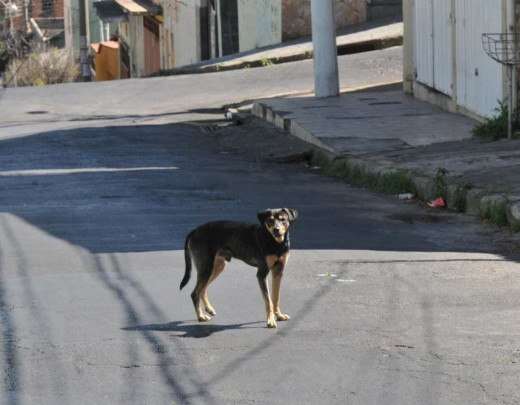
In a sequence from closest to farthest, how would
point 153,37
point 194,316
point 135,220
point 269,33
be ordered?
point 194,316 → point 135,220 → point 269,33 → point 153,37

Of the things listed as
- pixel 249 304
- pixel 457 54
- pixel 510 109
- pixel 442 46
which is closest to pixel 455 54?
pixel 457 54

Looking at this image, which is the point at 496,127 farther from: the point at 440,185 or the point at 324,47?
the point at 324,47

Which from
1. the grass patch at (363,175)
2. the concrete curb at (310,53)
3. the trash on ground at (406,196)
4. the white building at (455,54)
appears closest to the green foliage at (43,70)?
the concrete curb at (310,53)

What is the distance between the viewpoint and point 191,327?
7.68 meters

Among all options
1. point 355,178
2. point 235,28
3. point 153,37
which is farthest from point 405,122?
point 153,37

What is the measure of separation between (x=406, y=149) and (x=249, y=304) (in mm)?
8390

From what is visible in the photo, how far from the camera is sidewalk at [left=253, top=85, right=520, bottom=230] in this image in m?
12.4

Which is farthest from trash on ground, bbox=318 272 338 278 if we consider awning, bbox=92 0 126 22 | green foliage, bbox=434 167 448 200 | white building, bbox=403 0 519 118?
awning, bbox=92 0 126 22

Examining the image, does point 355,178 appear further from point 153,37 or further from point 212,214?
point 153,37

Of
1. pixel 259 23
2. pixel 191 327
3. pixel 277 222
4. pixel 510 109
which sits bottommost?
pixel 191 327

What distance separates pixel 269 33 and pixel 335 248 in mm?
27941

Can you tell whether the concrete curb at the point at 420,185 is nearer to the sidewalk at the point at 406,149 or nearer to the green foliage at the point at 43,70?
the sidewalk at the point at 406,149

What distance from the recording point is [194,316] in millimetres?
7957

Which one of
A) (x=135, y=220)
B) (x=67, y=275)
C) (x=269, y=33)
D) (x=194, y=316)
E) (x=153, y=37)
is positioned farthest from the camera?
(x=153, y=37)
